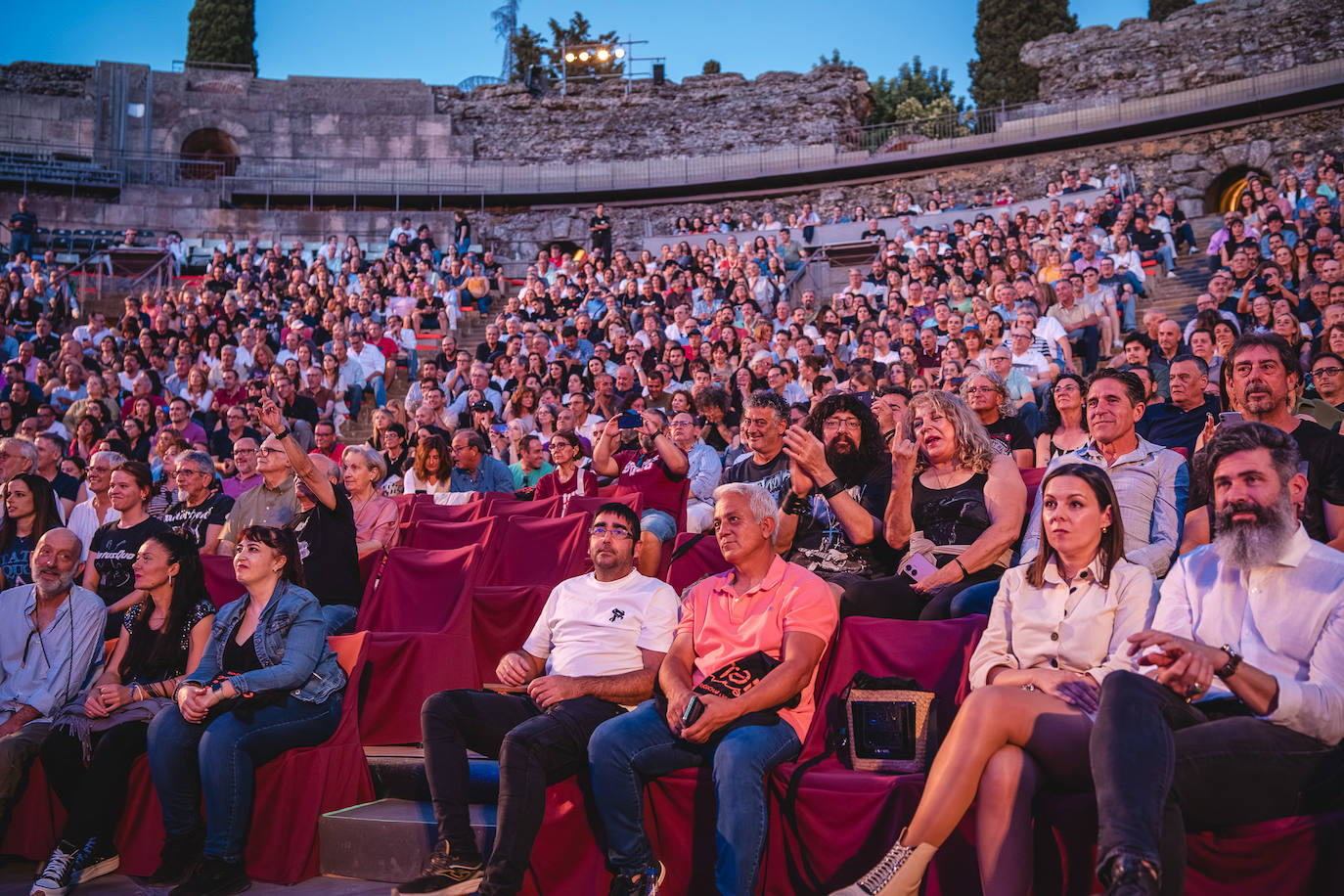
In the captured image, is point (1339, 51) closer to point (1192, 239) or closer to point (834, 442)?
point (1192, 239)

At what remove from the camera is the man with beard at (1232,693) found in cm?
216

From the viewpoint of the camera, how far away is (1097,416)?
3773mm

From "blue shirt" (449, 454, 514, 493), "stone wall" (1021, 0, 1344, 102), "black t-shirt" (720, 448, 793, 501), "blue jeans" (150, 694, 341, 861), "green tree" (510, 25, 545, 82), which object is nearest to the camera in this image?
"blue jeans" (150, 694, 341, 861)

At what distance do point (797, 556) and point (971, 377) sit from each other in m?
1.52

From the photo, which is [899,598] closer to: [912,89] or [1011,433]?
[1011,433]

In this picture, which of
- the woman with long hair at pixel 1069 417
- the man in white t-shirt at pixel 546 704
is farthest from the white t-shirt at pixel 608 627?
the woman with long hair at pixel 1069 417

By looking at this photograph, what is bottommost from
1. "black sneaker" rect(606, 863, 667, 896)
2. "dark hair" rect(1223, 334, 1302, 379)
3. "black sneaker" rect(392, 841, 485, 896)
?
"black sneaker" rect(392, 841, 485, 896)

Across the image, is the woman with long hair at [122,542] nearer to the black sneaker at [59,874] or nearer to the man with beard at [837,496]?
the black sneaker at [59,874]

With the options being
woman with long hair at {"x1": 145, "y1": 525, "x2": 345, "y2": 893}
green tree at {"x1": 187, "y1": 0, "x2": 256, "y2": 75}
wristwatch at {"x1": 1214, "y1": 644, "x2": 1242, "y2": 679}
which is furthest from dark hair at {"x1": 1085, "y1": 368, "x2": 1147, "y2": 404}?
green tree at {"x1": 187, "y1": 0, "x2": 256, "y2": 75}

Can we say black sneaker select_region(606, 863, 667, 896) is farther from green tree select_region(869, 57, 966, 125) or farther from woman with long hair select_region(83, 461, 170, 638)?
green tree select_region(869, 57, 966, 125)

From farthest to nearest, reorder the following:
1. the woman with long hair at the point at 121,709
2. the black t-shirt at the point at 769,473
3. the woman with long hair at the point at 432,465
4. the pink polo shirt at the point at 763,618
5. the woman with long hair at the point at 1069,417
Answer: the woman with long hair at the point at 432,465, the woman with long hair at the point at 1069,417, the black t-shirt at the point at 769,473, the woman with long hair at the point at 121,709, the pink polo shirt at the point at 763,618

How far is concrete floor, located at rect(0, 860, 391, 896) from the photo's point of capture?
3.20 metres

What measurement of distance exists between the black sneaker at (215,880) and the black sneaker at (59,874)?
43 cm

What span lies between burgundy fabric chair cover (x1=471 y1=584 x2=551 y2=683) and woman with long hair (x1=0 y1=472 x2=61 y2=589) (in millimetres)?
2064
